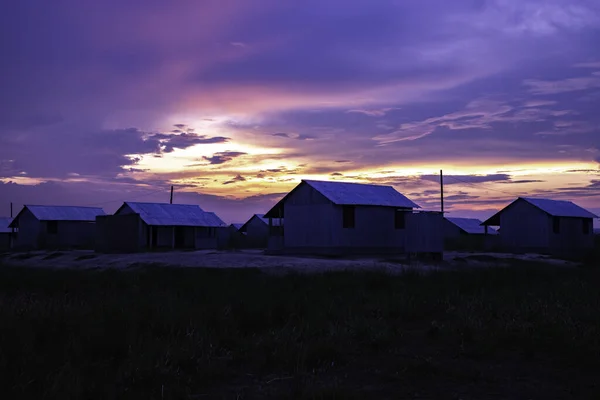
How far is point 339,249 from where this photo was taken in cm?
3156

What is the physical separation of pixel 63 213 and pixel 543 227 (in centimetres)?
3657

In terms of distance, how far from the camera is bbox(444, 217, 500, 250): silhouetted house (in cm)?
5110

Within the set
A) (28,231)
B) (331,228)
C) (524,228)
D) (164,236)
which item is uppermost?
(524,228)

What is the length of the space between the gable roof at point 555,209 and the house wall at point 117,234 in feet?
77.6

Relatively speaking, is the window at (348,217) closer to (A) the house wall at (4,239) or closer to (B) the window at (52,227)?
(B) the window at (52,227)

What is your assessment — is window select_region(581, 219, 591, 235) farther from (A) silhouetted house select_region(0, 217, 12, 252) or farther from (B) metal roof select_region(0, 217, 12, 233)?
(B) metal roof select_region(0, 217, 12, 233)

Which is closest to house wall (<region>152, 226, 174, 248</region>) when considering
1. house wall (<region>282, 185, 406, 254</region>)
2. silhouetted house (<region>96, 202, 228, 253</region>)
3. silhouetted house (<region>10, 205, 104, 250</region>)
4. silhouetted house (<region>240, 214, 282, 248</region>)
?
silhouetted house (<region>96, 202, 228, 253</region>)

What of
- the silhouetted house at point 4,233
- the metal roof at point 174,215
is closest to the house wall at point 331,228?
the metal roof at point 174,215

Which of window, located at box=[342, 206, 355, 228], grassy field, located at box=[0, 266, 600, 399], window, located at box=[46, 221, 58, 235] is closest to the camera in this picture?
grassy field, located at box=[0, 266, 600, 399]

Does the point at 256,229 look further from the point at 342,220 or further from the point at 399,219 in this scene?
the point at 342,220

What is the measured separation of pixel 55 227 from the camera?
5181 centimetres

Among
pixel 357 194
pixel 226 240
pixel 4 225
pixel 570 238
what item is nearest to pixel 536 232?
pixel 570 238

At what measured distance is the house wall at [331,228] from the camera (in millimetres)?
31734

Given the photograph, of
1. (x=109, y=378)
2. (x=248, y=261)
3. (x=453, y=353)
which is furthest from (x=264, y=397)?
(x=248, y=261)
